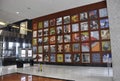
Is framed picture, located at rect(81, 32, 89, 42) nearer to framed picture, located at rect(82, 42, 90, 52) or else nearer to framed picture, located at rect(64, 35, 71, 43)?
framed picture, located at rect(82, 42, 90, 52)

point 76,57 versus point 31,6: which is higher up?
point 31,6

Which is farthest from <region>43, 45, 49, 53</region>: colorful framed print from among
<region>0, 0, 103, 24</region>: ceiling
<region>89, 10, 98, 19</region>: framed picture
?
<region>89, 10, 98, 19</region>: framed picture

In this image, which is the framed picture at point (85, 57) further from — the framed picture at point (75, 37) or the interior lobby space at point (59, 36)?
the framed picture at point (75, 37)

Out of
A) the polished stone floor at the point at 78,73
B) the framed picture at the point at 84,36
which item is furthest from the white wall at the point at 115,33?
the framed picture at the point at 84,36

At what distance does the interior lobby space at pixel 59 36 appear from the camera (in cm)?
655

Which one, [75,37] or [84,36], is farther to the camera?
[75,37]

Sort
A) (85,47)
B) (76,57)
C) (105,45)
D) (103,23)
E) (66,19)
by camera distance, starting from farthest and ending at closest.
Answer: (66,19) → (76,57) → (85,47) → (103,23) → (105,45)

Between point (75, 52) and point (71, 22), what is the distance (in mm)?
1944

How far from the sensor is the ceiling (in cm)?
650

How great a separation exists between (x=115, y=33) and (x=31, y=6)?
5.14 m

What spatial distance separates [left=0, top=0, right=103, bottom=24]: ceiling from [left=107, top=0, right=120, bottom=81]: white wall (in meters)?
3.28

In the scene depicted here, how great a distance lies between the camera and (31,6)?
700 cm

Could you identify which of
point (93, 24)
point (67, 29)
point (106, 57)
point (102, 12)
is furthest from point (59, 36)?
point (106, 57)

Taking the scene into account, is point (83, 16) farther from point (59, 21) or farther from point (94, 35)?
point (59, 21)
